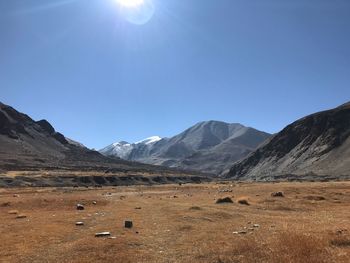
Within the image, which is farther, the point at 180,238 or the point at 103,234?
the point at 103,234

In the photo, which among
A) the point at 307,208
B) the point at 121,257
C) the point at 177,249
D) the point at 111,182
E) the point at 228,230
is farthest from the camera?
the point at 111,182

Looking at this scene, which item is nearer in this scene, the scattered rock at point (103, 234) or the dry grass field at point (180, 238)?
the dry grass field at point (180, 238)

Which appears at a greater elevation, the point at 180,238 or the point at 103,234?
the point at 103,234

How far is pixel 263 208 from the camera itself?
50.8m

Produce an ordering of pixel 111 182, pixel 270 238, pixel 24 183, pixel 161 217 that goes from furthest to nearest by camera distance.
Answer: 1. pixel 111 182
2. pixel 24 183
3. pixel 161 217
4. pixel 270 238

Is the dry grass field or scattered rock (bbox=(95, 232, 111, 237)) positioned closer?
the dry grass field

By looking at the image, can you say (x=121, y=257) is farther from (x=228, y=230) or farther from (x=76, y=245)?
(x=228, y=230)

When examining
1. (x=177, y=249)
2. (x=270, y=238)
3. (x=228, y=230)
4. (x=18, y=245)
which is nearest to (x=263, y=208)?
(x=228, y=230)

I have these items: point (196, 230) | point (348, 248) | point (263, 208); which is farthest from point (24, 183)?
point (348, 248)

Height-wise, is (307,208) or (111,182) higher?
(111,182)

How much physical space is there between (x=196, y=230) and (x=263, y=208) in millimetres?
19506

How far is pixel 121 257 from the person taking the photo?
24594 millimetres

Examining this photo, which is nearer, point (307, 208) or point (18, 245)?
point (18, 245)

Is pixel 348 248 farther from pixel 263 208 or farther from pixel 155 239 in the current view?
pixel 263 208
